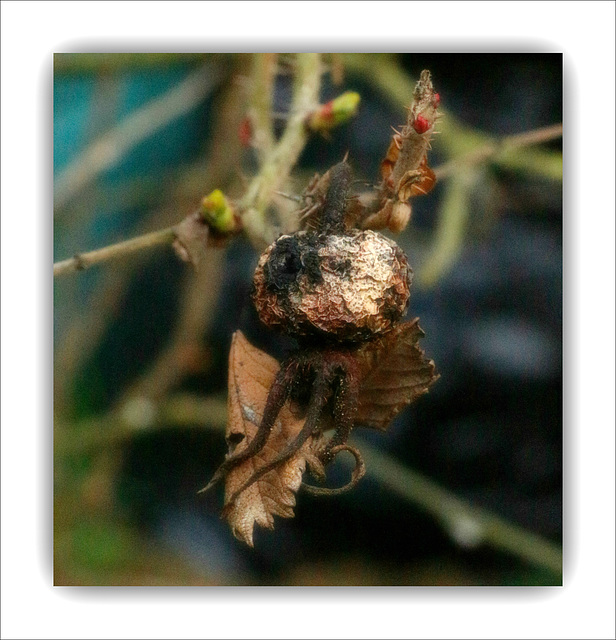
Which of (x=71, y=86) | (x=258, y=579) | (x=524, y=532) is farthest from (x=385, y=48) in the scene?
(x=258, y=579)

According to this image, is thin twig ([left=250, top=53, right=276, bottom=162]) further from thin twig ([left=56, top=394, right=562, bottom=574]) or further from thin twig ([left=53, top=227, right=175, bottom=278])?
thin twig ([left=56, top=394, right=562, bottom=574])

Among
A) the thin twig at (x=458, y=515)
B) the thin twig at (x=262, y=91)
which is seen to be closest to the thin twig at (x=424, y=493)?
the thin twig at (x=458, y=515)

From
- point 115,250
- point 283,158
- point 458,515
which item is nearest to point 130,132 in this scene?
point 283,158

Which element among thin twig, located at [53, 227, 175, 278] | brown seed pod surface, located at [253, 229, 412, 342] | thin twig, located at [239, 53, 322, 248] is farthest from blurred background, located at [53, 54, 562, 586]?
brown seed pod surface, located at [253, 229, 412, 342]

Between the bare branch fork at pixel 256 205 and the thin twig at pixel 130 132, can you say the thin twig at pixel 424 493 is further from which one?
the bare branch fork at pixel 256 205

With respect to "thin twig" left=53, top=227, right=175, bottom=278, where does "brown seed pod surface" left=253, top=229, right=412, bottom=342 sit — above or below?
below

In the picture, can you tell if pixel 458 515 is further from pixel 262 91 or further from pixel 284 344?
pixel 262 91
